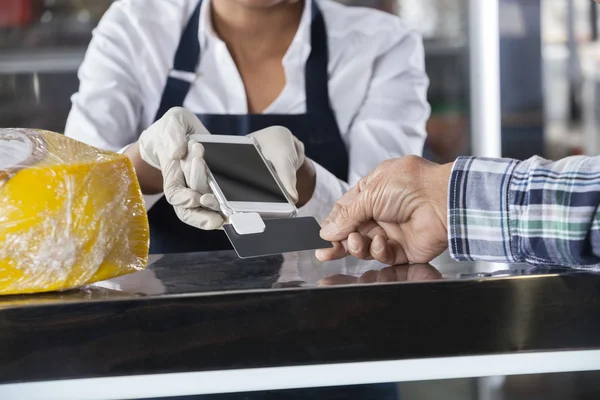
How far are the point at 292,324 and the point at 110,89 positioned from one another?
3.23ft

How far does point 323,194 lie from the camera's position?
153cm

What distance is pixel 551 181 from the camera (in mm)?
756

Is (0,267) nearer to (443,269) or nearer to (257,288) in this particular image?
(257,288)

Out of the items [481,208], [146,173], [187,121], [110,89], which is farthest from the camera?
[110,89]

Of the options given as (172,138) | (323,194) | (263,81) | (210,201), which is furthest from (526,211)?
Result: (263,81)

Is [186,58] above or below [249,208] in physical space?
above

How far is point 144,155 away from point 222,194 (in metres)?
0.39

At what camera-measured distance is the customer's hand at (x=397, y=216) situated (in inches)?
33.3

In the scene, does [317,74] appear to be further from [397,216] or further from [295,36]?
[397,216]

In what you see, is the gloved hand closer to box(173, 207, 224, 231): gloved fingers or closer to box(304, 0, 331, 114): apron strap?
box(173, 207, 224, 231): gloved fingers

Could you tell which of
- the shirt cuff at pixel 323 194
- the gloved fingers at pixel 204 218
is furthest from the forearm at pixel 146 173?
the gloved fingers at pixel 204 218

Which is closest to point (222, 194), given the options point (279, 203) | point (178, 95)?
point (279, 203)

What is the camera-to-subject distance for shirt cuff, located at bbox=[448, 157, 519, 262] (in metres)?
0.79

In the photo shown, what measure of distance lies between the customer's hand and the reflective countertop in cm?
14
